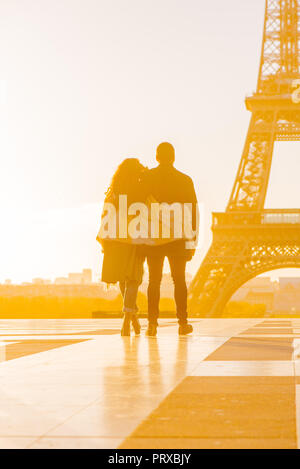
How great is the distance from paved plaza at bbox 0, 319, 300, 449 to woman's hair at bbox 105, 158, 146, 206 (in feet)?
6.28

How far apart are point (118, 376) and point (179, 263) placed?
3026mm

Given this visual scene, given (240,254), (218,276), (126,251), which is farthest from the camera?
(240,254)

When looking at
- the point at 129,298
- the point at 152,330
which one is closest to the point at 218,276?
the point at 152,330

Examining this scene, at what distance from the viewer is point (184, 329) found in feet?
24.7

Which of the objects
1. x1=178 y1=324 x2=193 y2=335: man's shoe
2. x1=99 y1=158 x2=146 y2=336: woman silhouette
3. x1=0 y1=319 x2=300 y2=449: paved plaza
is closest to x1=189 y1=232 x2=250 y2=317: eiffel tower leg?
x1=178 y1=324 x2=193 y2=335: man's shoe

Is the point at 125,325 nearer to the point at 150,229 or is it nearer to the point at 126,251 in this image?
the point at 126,251

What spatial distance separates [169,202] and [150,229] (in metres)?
0.32

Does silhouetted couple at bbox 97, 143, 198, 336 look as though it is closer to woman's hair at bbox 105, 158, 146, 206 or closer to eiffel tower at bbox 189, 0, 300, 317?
woman's hair at bbox 105, 158, 146, 206

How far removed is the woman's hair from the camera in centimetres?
739

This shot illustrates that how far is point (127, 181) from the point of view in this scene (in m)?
7.41

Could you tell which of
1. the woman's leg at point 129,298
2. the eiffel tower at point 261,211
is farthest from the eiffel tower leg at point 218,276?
the woman's leg at point 129,298

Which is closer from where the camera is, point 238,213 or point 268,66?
point 238,213
